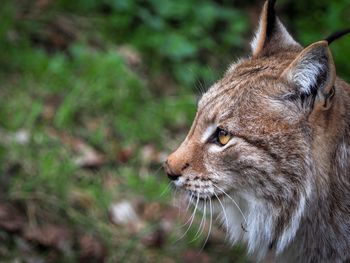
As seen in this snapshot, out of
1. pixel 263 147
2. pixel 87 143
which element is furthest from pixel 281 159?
pixel 87 143

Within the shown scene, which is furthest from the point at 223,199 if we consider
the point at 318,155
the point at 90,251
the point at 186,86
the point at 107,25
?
the point at 107,25

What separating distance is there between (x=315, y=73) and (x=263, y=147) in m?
0.50

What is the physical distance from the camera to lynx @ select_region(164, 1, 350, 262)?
4.40 meters

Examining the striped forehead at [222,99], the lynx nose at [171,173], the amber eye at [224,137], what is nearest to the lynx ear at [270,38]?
the striped forehead at [222,99]

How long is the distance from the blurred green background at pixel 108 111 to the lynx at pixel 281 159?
66 cm

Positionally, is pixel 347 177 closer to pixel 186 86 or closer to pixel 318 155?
pixel 318 155

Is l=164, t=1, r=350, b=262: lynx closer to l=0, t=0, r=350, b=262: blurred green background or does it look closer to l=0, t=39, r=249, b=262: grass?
l=0, t=0, r=350, b=262: blurred green background

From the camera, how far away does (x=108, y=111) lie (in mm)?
7773

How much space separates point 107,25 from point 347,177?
16.3 feet

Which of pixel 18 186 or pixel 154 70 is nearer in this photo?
pixel 18 186

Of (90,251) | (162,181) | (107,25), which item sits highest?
(107,25)

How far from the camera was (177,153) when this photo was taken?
15.2 ft

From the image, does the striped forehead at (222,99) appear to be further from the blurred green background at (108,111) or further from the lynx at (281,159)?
the blurred green background at (108,111)

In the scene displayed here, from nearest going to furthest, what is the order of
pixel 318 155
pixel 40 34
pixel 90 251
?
1. pixel 318 155
2. pixel 90 251
3. pixel 40 34
